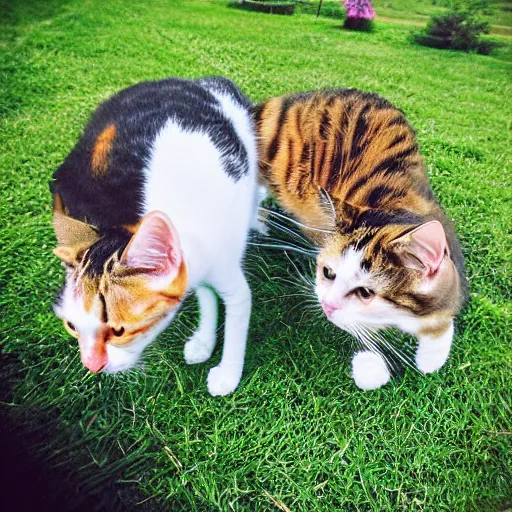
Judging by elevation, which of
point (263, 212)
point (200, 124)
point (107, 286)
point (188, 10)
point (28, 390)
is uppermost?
point (188, 10)

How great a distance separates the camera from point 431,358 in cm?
85

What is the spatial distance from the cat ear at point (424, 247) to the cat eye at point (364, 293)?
0.08 meters

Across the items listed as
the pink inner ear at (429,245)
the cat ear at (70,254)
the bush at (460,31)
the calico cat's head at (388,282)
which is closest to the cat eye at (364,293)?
the calico cat's head at (388,282)

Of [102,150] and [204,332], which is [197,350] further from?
[102,150]

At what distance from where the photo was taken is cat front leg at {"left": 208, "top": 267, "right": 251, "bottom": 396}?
805mm

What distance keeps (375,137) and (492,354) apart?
0.55 metres

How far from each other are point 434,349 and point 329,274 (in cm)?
26

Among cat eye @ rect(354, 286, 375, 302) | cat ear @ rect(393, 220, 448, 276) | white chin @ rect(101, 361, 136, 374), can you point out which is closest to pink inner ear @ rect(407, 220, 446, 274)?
cat ear @ rect(393, 220, 448, 276)

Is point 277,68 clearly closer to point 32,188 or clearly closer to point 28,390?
point 32,188

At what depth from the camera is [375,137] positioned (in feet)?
3.36

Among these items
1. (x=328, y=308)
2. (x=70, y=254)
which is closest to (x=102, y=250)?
(x=70, y=254)

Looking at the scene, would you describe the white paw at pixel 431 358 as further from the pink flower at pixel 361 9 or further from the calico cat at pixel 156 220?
the pink flower at pixel 361 9

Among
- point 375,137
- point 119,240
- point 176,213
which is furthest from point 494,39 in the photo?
point 119,240

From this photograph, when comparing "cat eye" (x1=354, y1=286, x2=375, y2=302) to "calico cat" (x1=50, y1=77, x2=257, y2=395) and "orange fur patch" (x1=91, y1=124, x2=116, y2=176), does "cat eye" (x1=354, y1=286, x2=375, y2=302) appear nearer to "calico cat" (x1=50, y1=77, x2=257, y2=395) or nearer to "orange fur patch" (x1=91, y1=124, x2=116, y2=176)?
"calico cat" (x1=50, y1=77, x2=257, y2=395)
